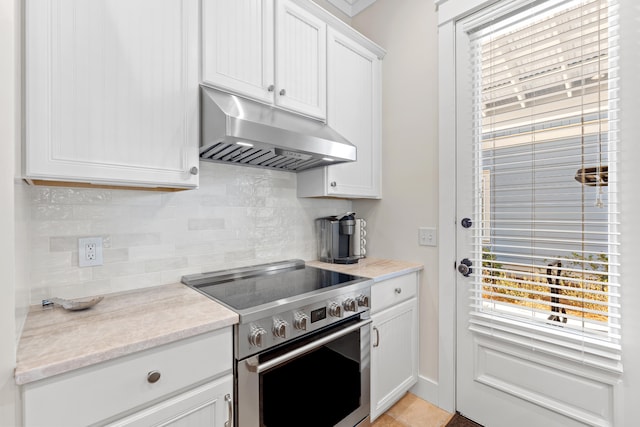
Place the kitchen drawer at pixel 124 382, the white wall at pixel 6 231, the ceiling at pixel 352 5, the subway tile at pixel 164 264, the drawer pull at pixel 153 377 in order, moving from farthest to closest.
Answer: the ceiling at pixel 352 5 < the subway tile at pixel 164 264 < the drawer pull at pixel 153 377 < the kitchen drawer at pixel 124 382 < the white wall at pixel 6 231

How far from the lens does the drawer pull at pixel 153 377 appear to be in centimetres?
90

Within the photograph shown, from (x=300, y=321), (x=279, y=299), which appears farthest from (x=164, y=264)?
(x=300, y=321)

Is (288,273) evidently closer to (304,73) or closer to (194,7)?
(304,73)

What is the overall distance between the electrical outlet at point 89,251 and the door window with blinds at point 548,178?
1.95 metres

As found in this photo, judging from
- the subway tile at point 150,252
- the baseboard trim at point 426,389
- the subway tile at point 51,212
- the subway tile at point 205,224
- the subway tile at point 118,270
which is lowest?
the baseboard trim at point 426,389

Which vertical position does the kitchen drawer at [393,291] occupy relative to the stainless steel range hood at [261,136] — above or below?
below

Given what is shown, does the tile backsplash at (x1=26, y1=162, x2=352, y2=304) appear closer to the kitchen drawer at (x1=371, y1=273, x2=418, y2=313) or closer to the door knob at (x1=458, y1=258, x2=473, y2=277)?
the kitchen drawer at (x1=371, y1=273, x2=418, y2=313)

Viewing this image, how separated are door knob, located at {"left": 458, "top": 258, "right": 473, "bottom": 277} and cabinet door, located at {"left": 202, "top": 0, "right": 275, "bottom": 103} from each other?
1.45m

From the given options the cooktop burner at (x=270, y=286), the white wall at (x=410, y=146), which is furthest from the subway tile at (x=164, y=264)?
the white wall at (x=410, y=146)

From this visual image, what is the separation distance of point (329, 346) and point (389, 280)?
1.88 feet

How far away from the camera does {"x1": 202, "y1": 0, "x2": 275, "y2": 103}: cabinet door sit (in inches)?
53.7

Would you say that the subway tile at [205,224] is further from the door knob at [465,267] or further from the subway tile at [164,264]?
the door knob at [465,267]

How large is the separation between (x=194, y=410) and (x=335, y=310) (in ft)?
2.22

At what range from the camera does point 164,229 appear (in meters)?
1.52
